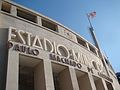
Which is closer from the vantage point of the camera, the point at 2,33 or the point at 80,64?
the point at 2,33

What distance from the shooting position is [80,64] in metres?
15.7

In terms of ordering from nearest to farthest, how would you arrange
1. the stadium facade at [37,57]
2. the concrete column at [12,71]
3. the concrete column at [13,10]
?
the concrete column at [12,71]
the stadium facade at [37,57]
the concrete column at [13,10]

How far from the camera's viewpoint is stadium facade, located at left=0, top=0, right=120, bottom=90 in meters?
11.1

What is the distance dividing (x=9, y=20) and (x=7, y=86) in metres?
6.03

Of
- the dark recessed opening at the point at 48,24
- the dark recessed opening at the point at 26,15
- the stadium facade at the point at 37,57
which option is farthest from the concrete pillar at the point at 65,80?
the dark recessed opening at the point at 26,15

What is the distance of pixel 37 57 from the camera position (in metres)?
12.4

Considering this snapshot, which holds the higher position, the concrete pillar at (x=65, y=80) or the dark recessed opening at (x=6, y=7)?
the dark recessed opening at (x=6, y=7)

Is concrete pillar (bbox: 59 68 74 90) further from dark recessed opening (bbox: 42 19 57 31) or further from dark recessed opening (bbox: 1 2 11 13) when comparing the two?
dark recessed opening (bbox: 1 2 11 13)

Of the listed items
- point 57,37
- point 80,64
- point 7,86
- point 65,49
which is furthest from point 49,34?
point 7,86

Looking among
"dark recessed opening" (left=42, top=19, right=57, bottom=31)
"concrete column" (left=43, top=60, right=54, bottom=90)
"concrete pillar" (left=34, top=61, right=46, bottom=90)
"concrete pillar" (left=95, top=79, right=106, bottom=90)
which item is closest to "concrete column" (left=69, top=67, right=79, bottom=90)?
"concrete column" (left=43, top=60, right=54, bottom=90)

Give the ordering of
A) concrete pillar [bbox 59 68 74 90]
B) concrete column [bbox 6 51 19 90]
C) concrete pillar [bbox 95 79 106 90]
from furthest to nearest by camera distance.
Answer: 1. concrete pillar [bbox 95 79 106 90]
2. concrete pillar [bbox 59 68 74 90]
3. concrete column [bbox 6 51 19 90]

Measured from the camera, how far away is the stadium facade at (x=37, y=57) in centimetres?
1108

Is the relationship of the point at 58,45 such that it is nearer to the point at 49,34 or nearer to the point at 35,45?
the point at 49,34

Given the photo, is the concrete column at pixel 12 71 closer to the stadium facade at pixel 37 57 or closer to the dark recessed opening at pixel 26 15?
the stadium facade at pixel 37 57
